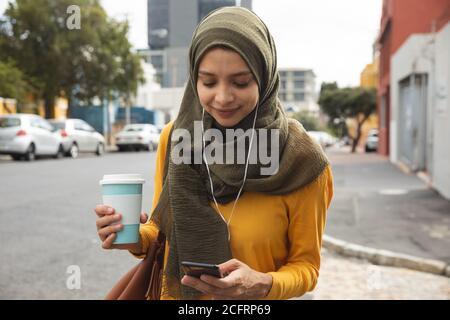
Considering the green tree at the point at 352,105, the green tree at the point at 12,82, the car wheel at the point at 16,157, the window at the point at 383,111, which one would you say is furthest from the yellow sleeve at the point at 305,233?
the green tree at the point at 352,105

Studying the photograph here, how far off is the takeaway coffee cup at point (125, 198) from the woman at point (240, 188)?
0.03m

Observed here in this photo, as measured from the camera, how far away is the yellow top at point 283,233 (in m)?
1.48

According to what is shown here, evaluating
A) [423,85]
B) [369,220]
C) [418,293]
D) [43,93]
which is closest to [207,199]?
[418,293]

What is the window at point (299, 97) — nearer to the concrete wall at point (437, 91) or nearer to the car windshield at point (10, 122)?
the concrete wall at point (437, 91)

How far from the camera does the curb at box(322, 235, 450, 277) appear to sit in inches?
210

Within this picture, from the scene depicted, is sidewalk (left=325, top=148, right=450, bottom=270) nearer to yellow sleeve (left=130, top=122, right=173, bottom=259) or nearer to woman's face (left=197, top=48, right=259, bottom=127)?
yellow sleeve (left=130, top=122, right=173, bottom=259)

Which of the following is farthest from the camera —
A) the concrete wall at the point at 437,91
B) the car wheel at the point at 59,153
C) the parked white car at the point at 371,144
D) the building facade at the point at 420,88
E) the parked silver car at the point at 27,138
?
the parked white car at the point at 371,144

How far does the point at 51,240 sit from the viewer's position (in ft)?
19.7

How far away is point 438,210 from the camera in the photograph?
8438mm

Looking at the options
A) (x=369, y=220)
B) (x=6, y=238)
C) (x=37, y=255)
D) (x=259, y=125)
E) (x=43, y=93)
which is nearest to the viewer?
(x=259, y=125)

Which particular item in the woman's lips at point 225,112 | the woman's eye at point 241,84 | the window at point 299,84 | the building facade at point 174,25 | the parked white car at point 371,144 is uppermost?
the building facade at point 174,25

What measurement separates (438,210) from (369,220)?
137 centimetres

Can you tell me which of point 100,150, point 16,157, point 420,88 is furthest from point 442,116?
point 16,157

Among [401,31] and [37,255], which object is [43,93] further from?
[37,255]
